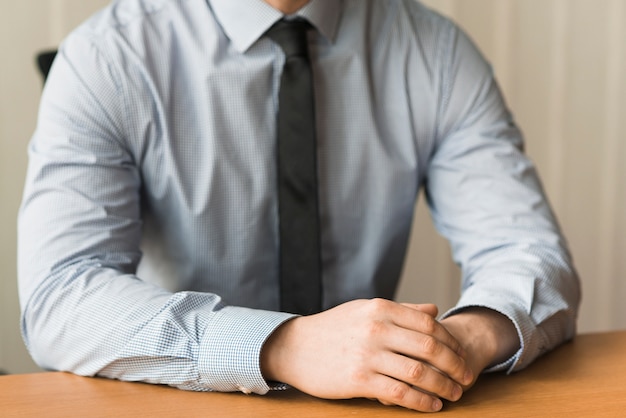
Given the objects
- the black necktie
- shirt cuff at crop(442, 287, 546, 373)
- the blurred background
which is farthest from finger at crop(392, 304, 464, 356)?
the blurred background

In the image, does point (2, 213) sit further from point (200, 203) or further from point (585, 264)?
point (585, 264)

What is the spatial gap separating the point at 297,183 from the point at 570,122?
1491mm

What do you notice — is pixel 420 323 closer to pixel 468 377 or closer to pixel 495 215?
pixel 468 377

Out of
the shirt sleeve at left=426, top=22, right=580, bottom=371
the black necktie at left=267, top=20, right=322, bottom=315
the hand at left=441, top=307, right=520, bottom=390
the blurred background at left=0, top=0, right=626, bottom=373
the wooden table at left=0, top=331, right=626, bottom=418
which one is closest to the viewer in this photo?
the wooden table at left=0, top=331, right=626, bottom=418

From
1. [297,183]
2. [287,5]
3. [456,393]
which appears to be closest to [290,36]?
[287,5]

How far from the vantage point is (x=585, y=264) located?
8.96 ft

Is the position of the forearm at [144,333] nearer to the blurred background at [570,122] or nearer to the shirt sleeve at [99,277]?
the shirt sleeve at [99,277]

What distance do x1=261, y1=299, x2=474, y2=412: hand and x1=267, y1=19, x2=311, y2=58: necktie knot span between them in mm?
562

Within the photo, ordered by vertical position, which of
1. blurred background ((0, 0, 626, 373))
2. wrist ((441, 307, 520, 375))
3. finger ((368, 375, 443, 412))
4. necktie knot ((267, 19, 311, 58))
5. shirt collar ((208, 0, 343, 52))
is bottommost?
blurred background ((0, 0, 626, 373))

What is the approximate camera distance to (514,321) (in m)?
1.15

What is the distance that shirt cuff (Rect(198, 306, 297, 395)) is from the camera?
3.27 ft

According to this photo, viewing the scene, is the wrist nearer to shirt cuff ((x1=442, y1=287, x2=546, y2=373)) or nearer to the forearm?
shirt cuff ((x1=442, y1=287, x2=546, y2=373))

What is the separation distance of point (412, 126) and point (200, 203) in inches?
16.1

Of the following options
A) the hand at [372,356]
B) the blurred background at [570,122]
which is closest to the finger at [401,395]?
the hand at [372,356]
